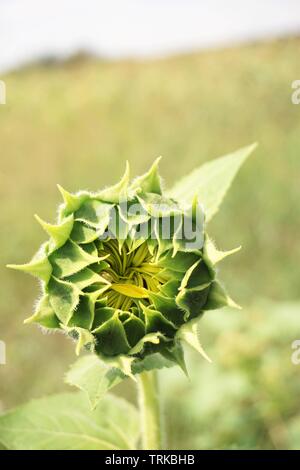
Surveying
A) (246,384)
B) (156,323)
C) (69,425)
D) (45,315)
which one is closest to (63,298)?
(45,315)

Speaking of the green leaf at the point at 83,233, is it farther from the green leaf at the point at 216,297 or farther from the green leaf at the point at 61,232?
the green leaf at the point at 216,297

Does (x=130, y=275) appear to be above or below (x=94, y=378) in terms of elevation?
above

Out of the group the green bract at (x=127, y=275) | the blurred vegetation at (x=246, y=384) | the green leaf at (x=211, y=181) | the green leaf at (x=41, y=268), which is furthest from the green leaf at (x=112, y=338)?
the blurred vegetation at (x=246, y=384)

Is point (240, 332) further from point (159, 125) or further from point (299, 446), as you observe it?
point (159, 125)

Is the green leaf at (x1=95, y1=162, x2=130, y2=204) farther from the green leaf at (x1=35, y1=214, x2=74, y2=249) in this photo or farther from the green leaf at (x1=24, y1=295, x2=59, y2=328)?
the green leaf at (x1=24, y1=295, x2=59, y2=328)

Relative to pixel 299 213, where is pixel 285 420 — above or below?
below

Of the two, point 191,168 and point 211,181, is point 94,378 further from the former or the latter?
point 191,168

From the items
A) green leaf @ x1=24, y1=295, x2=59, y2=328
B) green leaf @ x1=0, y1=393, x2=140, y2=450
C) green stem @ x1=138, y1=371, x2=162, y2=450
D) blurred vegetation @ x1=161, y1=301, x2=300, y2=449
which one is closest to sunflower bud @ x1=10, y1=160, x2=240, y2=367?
green leaf @ x1=24, y1=295, x2=59, y2=328

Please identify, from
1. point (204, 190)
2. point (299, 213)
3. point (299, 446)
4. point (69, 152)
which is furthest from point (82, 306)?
point (69, 152)
